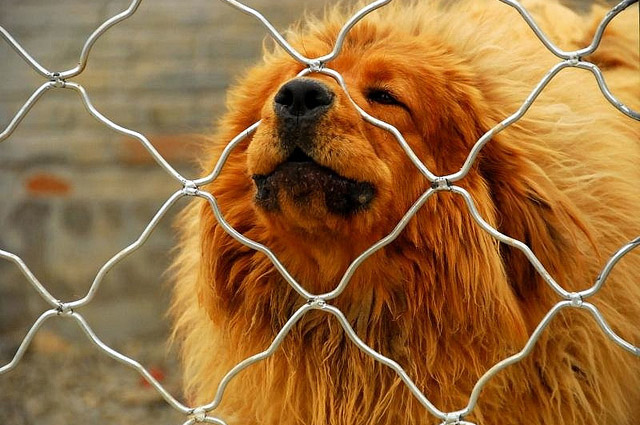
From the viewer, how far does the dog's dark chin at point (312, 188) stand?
1985mm

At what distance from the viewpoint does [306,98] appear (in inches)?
76.8

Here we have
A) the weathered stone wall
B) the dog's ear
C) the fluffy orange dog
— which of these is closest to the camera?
the fluffy orange dog

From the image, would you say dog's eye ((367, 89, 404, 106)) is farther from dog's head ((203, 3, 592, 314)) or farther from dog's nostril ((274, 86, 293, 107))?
dog's nostril ((274, 86, 293, 107))

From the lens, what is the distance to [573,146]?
2400 mm

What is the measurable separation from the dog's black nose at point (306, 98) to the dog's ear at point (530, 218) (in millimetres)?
496

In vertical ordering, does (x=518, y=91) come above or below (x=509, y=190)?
above

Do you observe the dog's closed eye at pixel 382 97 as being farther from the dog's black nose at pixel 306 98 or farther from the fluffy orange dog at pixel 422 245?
the dog's black nose at pixel 306 98

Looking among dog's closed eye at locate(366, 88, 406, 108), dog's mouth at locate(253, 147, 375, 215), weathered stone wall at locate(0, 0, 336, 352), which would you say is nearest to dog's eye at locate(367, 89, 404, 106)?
dog's closed eye at locate(366, 88, 406, 108)

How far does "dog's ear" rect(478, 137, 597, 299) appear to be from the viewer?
7.29 feet

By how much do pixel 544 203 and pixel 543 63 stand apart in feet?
1.72

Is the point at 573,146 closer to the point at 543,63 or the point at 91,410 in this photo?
the point at 543,63

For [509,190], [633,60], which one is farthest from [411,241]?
[633,60]

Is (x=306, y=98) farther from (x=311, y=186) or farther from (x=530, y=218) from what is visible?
(x=530, y=218)

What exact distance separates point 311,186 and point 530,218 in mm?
569
